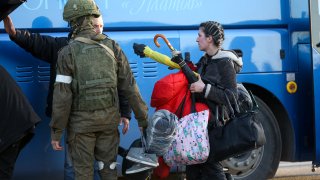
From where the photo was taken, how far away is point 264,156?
244 inches

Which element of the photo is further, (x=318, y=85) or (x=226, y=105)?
(x=318, y=85)

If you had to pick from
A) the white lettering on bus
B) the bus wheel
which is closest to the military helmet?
the white lettering on bus

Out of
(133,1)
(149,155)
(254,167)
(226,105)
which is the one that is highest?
(133,1)

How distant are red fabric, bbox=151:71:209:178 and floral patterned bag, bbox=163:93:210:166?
86mm

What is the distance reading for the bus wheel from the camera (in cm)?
608

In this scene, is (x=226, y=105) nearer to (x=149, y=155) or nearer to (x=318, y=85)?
(x=149, y=155)

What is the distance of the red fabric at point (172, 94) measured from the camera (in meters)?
4.54

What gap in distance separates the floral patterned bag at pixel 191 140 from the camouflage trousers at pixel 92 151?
1.50ft

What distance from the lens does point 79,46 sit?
14.0ft

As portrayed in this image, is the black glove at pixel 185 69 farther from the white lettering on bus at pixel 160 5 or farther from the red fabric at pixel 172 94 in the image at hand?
the white lettering on bus at pixel 160 5

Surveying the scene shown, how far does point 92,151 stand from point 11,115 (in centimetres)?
64

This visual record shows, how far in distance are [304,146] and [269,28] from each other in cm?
128

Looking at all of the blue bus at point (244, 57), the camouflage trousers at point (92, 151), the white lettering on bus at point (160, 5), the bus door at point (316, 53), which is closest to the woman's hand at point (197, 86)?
the camouflage trousers at point (92, 151)

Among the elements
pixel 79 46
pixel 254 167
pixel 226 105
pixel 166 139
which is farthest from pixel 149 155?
pixel 254 167
